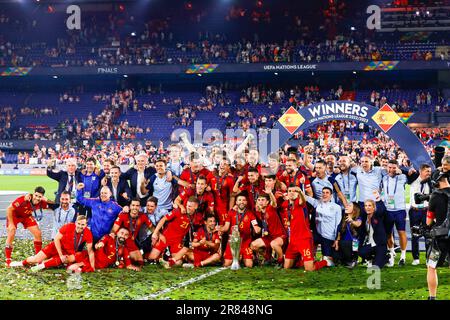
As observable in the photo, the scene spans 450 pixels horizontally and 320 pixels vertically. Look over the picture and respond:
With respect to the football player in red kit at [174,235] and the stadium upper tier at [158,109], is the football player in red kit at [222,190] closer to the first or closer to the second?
the football player in red kit at [174,235]

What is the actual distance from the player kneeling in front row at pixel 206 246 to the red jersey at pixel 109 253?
3.10ft

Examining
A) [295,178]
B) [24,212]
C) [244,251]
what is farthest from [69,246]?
[295,178]

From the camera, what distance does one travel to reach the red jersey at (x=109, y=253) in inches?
366

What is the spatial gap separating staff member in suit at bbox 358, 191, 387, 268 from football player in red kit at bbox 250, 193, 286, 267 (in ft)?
4.07

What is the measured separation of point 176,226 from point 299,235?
1.95 metres

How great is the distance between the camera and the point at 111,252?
9.38 meters

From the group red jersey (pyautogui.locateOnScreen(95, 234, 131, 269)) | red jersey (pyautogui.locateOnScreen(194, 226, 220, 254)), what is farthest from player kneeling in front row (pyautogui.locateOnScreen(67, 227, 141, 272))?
red jersey (pyautogui.locateOnScreen(194, 226, 220, 254))

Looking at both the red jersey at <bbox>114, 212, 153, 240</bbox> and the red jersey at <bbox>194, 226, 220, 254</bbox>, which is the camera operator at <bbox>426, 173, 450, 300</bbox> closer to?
the red jersey at <bbox>194, 226, 220, 254</bbox>

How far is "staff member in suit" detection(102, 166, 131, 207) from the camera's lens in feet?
33.9

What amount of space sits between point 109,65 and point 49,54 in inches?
218

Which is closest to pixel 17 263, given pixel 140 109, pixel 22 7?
pixel 140 109

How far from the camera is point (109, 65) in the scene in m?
42.2

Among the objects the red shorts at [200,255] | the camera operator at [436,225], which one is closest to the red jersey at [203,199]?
the red shorts at [200,255]
